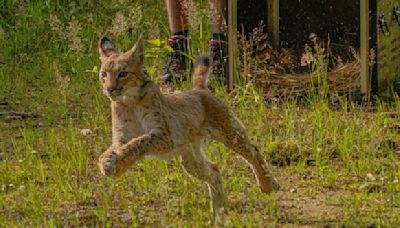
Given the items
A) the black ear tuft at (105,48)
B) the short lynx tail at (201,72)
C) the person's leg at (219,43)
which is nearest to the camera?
the black ear tuft at (105,48)

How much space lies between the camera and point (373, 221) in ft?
16.0

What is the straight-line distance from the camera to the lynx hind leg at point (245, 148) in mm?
5246

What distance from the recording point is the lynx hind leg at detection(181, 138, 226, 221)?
5141 millimetres

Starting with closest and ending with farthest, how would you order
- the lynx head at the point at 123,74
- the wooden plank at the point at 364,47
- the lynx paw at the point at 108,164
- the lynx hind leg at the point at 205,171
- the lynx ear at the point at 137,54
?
the lynx paw at the point at 108,164 < the lynx head at the point at 123,74 < the lynx ear at the point at 137,54 < the lynx hind leg at the point at 205,171 < the wooden plank at the point at 364,47

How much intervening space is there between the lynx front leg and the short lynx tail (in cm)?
70

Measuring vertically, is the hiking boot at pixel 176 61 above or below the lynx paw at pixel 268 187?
above

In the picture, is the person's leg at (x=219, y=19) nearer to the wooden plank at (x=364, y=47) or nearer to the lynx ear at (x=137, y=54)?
the wooden plank at (x=364, y=47)

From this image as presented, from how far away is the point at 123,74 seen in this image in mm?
4957

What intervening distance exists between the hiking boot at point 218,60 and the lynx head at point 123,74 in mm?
2433

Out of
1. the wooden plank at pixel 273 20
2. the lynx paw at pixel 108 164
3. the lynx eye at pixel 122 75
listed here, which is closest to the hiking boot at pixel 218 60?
→ the wooden plank at pixel 273 20

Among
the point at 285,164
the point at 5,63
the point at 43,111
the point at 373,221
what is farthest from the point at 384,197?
the point at 5,63

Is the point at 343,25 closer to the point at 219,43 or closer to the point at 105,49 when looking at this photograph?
the point at 219,43

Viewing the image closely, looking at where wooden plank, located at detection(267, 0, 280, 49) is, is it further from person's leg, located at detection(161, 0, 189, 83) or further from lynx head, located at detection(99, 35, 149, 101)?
lynx head, located at detection(99, 35, 149, 101)

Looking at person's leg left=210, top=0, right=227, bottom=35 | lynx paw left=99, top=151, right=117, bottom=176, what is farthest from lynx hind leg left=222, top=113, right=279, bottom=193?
person's leg left=210, top=0, right=227, bottom=35
